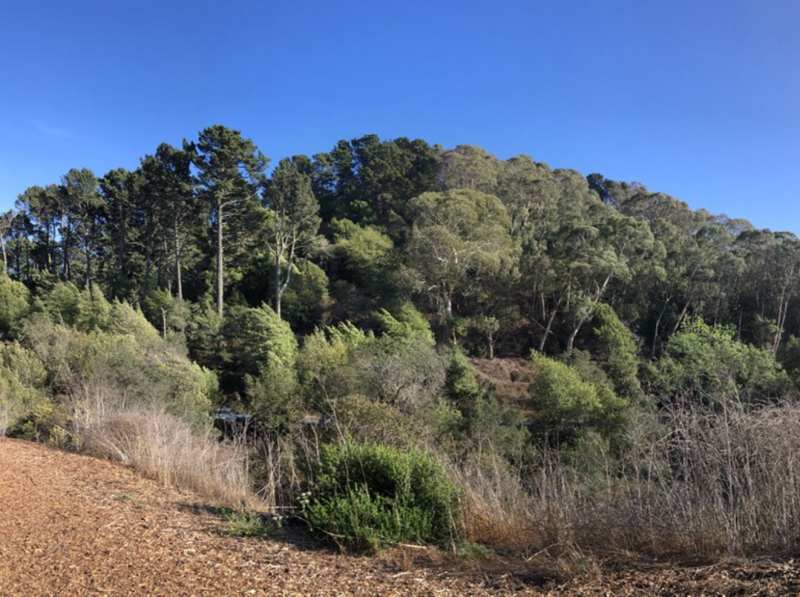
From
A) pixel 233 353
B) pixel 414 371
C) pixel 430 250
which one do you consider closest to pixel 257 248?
pixel 233 353

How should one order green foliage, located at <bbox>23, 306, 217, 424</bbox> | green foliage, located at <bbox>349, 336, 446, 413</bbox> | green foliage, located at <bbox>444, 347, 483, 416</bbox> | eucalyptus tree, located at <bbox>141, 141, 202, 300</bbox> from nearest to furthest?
1. green foliage, located at <bbox>23, 306, 217, 424</bbox>
2. green foliage, located at <bbox>349, 336, 446, 413</bbox>
3. green foliage, located at <bbox>444, 347, 483, 416</bbox>
4. eucalyptus tree, located at <bbox>141, 141, 202, 300</bbox>

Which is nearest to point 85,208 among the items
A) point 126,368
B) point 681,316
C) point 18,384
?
point 126,368

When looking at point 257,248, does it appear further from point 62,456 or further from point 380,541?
point 380,541

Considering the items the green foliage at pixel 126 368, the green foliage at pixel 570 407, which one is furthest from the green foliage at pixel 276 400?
the green foliage at pixel 570 407

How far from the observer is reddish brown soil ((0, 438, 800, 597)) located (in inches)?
123

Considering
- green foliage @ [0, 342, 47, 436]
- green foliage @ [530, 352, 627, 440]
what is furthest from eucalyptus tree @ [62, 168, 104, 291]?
green foliage @ [530, 352, 627, 440]

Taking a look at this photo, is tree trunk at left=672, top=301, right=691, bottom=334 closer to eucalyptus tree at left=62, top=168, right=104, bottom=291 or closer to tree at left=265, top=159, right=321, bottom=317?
tree at left=265, top=159, right=321, bottom=317

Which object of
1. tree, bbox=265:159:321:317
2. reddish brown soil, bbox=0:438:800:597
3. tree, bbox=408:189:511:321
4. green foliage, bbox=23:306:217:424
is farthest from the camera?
tree, bbox=265:159:321:317

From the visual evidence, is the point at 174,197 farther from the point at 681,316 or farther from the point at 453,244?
the point at 681,316

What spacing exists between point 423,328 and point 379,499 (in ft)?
84.7

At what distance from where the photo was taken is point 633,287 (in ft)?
115

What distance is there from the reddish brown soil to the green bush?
9.0 inches

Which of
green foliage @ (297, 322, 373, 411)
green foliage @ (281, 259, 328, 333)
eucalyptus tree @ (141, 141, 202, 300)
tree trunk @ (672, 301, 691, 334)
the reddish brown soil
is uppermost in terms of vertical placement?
eucalyptus tree @ (141, 141, 202, 300)

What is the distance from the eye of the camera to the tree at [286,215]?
3575 centimetres
